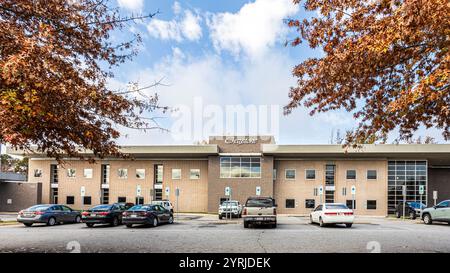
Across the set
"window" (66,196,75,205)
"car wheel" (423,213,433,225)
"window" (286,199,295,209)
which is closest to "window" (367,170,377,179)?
"window" (286,199,295,209)

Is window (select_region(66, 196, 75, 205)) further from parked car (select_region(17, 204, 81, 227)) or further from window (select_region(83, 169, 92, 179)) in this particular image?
parked car (select_region(17, 204, 81, 227))

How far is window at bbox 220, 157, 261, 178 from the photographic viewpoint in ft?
156

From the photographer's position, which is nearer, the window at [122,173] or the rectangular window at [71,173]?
the window at [122,173]

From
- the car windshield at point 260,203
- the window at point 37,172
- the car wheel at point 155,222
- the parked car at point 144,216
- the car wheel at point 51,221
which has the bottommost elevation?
the car wheel at point 51,221

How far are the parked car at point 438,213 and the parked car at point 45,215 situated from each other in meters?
25.2

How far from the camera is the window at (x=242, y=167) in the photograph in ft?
156

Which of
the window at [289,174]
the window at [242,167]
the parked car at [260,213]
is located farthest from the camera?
the window at [289,174]

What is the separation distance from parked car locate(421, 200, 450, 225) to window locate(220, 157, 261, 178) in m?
21.7

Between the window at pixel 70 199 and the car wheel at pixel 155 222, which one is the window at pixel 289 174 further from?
the window at pixel 70 199

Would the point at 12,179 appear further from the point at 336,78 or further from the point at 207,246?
the point at 336,78

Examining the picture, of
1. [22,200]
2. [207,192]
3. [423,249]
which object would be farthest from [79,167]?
[423,249]

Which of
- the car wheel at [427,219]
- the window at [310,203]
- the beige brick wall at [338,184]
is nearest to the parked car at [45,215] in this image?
the car wheel at [427,219]

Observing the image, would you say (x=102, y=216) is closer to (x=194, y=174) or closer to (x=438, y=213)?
(x=438, y=213)

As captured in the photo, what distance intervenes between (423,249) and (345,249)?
9.04ft
